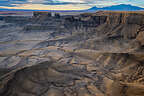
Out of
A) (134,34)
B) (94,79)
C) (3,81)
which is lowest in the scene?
(94,79)

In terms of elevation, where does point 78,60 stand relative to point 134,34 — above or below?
below

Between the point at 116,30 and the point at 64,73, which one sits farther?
the point at 116,30

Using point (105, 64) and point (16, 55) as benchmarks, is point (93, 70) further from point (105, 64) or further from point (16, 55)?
point (16, 55)

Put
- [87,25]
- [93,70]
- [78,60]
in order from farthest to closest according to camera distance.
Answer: [87,25], [78,60], [93,70]

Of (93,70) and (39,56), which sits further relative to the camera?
(39,56)

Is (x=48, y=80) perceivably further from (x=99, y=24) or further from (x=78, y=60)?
(x=99, y=24)

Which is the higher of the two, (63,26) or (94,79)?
(63,26)

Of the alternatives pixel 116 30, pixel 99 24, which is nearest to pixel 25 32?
pixel 99 24

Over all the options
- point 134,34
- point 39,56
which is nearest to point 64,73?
point 39,56

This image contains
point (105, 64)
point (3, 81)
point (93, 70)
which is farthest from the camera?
point (105, 64)
